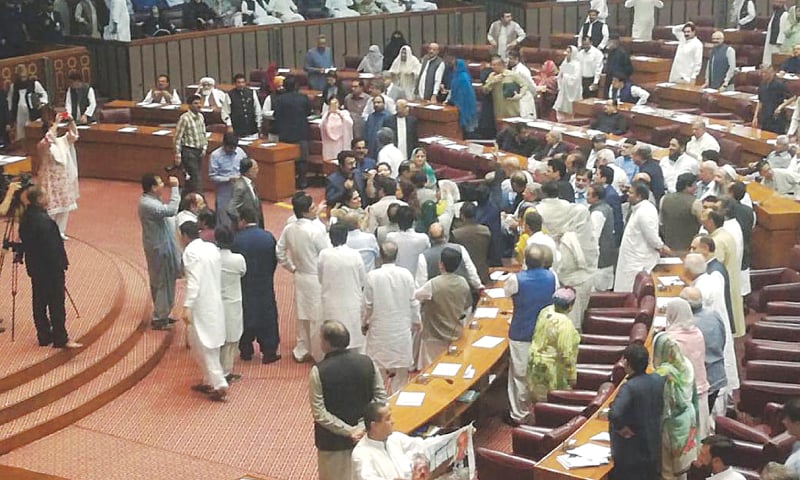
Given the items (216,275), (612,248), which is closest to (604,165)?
(612,248)

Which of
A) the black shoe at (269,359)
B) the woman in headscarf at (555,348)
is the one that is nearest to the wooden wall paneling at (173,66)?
the black shoe at (269,359)

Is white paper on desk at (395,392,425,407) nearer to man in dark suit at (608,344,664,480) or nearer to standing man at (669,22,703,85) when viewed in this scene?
man in dark suit at (608,344,664,480)

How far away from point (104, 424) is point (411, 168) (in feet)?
13.6

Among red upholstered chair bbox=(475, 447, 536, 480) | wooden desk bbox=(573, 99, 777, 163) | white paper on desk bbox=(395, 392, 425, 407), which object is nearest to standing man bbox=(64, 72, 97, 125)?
wooden desk bbox=(573, 99, 777, 163)

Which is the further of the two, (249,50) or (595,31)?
(249,50)

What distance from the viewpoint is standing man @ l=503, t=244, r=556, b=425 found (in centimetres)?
940

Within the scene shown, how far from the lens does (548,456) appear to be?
7.48 metres

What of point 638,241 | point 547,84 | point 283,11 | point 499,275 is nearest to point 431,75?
point 547,84

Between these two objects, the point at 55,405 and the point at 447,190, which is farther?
the point at 447,190

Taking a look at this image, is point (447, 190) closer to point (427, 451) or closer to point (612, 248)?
point (612, 248)

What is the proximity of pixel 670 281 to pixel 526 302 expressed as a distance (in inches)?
75.7

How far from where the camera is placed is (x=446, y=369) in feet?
30.1

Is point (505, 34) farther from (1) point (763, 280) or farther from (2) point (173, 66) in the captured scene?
(1) point (763, 280)

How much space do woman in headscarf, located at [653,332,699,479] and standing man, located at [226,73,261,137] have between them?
380 inches
